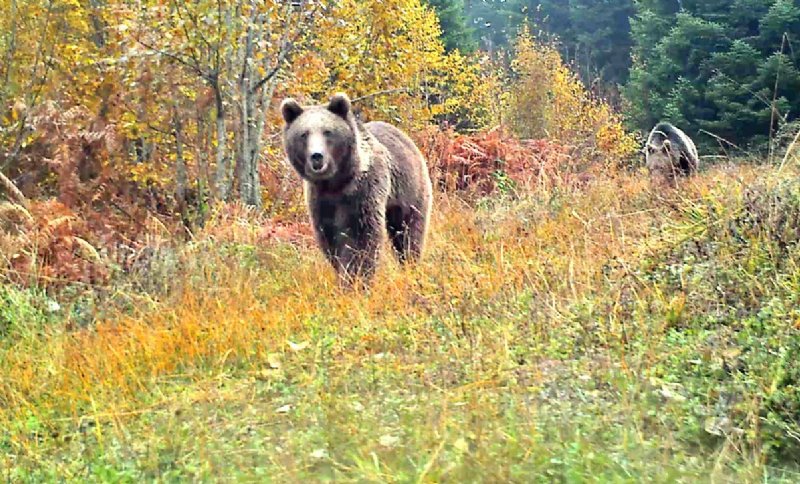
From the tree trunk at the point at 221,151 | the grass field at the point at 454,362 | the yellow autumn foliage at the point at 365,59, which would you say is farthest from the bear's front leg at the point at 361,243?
the yellow autumn foliage at the point at 365,59

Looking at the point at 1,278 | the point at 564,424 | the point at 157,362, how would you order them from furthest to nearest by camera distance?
1. the point at 1,278
2. the point at 157,362
3. the point at 564,424

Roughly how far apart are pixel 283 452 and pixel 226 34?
732 centimetres

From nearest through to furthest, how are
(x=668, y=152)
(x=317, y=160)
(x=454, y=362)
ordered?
(x=454, y=362), (x=317, y=160), (x=668, y=152)

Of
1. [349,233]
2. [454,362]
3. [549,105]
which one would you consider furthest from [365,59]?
[549,105]

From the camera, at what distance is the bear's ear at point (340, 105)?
7379 mm

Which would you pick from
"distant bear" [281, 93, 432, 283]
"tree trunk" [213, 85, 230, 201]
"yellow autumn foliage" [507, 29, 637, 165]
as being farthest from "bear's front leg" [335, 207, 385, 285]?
"yellow autumn foliage" [507, 29, 637, 165]

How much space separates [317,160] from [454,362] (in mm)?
2937

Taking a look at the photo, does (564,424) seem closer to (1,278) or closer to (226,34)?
(1,278)

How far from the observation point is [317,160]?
7.11 meters

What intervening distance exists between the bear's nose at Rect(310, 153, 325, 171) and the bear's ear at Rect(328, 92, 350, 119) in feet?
1.84

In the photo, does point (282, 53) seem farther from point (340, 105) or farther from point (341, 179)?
point (341, 179)

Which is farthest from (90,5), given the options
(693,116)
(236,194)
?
(693,116)

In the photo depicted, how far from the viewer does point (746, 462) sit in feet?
11.0

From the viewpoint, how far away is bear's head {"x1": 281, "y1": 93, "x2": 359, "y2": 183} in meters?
7.23
